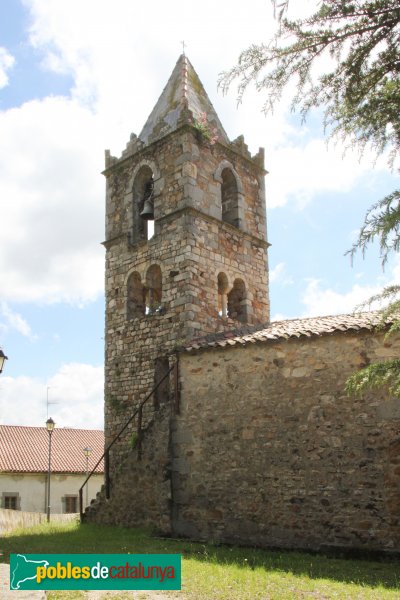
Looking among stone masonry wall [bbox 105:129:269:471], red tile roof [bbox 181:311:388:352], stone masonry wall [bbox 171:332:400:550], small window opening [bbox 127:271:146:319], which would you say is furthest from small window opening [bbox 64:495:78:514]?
red tile roof [bbox 181:311:388:352]

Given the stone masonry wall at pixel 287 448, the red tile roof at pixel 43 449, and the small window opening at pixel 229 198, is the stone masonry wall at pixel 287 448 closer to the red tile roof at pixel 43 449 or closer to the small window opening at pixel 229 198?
the small window opening at pixel 229 198

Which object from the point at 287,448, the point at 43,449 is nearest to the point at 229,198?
the point at 287,448

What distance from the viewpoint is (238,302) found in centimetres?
1603

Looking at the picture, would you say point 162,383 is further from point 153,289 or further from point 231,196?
point 231,196

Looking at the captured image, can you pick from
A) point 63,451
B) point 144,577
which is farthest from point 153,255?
point 63,451

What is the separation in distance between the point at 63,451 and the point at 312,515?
24.0m

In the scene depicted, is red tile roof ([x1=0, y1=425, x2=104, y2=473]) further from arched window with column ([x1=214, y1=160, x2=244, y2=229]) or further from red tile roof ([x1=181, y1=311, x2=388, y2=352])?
red tile roof ([x1=181, y1=311, x2=388, y2=352])

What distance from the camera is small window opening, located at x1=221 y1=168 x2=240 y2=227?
16456 mm

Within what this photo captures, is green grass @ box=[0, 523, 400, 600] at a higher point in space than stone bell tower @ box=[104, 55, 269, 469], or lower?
lower

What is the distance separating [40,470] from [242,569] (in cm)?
2242

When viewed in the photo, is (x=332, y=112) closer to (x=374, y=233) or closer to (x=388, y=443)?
(x=374, y=233)

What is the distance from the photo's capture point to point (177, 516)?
456 inches

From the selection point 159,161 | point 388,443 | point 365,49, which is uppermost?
point 159,161

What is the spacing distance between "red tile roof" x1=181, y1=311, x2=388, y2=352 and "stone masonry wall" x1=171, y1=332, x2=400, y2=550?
0.47ft
